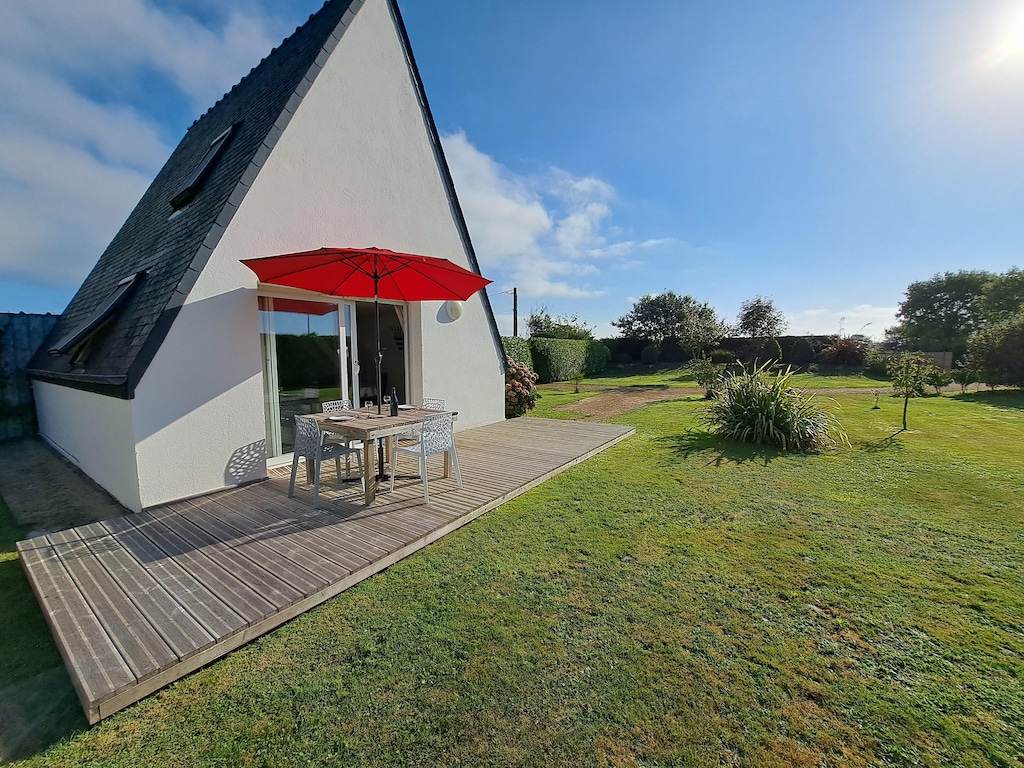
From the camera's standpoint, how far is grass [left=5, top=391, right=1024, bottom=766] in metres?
→ 1.86

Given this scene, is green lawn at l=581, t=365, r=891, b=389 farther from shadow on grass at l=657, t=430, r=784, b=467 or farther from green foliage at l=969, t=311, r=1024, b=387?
shadow on grass at l=657, t=430, r=784, b=467

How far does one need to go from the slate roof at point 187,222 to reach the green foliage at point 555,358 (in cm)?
1249

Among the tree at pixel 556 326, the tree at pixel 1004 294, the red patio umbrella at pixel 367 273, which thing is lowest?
the red patio umbrella at pixel 367 273

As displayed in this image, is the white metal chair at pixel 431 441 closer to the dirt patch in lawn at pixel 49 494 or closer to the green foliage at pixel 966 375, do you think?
the dirt patch in lawn at pixel 49 494

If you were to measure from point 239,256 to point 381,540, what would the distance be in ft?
13.2

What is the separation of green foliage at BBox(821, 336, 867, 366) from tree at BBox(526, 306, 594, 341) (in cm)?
1438

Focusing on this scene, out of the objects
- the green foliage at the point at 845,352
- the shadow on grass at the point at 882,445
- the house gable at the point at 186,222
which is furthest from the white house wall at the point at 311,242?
the green foliage at the point at 845,352

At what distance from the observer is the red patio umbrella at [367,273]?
174 inches

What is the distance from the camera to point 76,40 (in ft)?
23.1

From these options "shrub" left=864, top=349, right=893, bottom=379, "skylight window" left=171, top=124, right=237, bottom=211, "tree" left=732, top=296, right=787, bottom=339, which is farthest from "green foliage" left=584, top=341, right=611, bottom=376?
"skylight window" left=171, top=124, right=237, bottom=211

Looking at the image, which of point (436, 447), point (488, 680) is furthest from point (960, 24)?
point (488, 680)

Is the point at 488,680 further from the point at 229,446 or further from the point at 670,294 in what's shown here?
the point at 670,294

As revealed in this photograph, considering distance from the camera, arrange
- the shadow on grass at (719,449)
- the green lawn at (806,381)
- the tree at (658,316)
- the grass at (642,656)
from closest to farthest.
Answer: the grass at (642,656) → the shadow on grass at (719,449) → the green lawn at (806,381) → the tree at (658,316)

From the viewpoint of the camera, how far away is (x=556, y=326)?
31.2 meters
